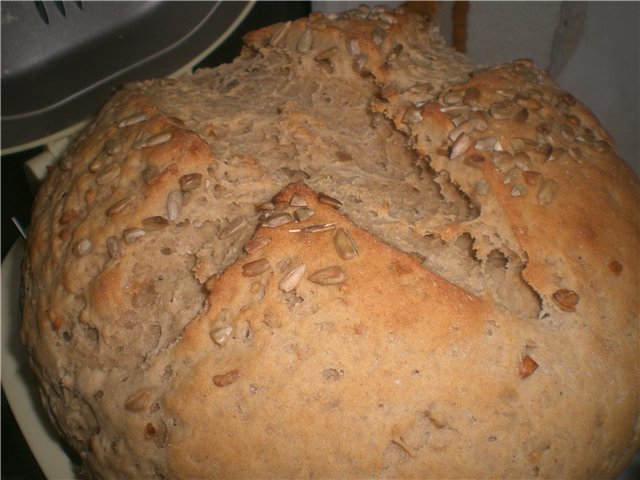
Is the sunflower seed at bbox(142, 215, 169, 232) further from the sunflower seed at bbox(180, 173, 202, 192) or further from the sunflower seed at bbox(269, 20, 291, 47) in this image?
the sunflower seed at bbox(269, 20, 291, 47)

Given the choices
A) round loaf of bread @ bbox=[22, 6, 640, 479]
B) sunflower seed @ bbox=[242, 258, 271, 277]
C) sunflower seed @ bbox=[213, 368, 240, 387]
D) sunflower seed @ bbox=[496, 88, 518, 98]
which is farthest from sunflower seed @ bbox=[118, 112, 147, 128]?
sunflower seed @ bbox=[496, 88, 518, 98]

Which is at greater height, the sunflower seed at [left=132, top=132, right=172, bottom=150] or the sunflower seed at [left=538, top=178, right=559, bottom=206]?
the sunflower seed at [left=132, top=132, right=172, bottom=150]

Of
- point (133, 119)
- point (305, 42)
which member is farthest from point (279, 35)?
point (133, 119)

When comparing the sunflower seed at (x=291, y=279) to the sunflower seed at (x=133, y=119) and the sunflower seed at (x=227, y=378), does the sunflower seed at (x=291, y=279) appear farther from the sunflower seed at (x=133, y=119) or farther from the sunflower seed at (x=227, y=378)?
the sunflower seed at (x=133, y=119)

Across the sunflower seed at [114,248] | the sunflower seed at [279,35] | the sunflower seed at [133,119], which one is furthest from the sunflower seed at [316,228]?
the sunflower seed at [279,35]

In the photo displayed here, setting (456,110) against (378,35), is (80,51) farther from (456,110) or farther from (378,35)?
(456,110)

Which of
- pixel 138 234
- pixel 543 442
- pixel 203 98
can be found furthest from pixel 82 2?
pixel 543 442

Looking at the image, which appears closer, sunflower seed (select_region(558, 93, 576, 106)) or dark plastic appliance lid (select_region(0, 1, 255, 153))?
sunflower seed (select_region(558, 93, 576, 106))
